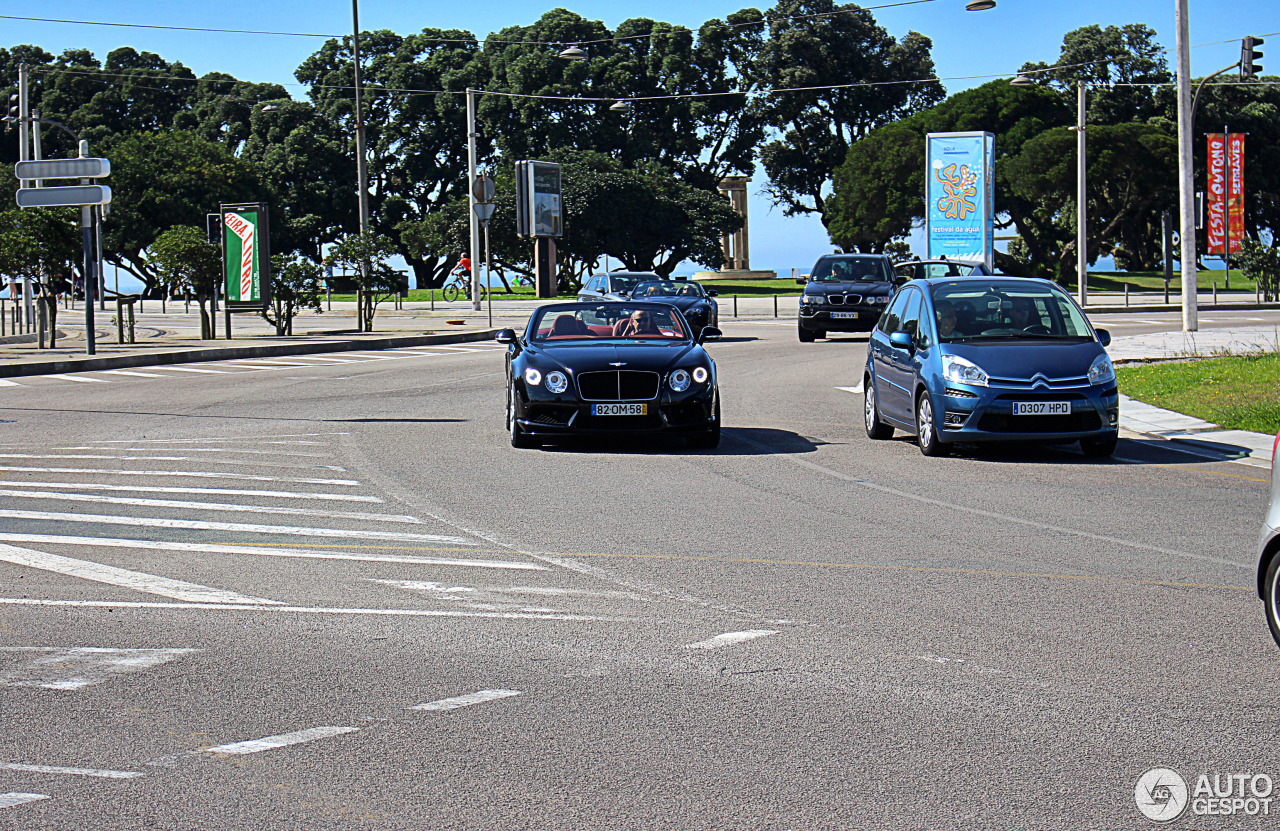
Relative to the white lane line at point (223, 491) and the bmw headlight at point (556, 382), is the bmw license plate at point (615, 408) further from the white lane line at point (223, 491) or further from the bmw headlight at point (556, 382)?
the white lane line at point (223, 491)

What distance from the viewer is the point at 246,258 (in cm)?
3325

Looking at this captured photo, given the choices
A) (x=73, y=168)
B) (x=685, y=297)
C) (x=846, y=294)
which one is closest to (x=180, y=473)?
(x=73, y=168)

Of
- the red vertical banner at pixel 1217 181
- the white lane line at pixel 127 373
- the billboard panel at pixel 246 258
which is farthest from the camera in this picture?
the red vertical banner at pixel 1217 181

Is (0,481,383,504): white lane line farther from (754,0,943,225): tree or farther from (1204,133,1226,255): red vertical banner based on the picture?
(754,0,943,225): tree

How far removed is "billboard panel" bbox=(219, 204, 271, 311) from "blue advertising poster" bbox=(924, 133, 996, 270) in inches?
737

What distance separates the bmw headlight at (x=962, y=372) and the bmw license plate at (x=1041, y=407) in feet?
1.22

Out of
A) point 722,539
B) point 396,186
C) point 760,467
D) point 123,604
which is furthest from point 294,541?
point 396,186

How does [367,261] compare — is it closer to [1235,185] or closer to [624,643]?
[624,643]

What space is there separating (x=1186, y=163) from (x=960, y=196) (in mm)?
13622

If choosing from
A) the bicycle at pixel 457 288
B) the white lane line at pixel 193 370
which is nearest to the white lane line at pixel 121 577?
the white lane line at pixel 193 370

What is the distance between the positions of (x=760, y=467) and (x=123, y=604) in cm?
639

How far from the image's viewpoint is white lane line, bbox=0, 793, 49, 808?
4207 mm

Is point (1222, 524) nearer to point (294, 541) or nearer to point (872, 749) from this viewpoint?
point (872, 749)

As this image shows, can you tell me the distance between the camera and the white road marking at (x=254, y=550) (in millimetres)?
7863
